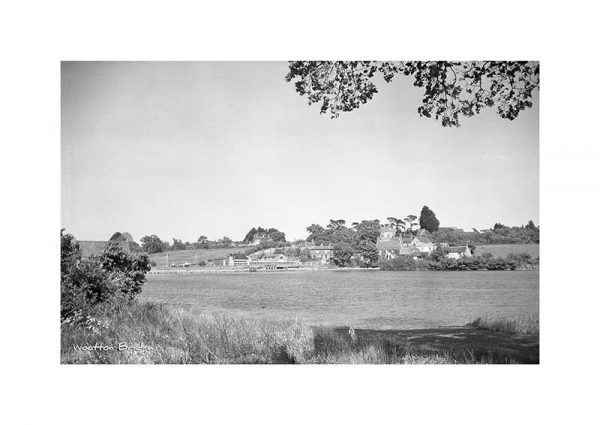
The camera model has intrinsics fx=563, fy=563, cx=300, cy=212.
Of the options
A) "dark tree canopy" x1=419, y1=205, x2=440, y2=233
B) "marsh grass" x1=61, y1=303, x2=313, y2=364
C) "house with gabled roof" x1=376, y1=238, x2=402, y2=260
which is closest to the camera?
"marsh grass" x1=61, y1=303, x2=313, y2=364

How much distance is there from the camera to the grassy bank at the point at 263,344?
18.1 ft

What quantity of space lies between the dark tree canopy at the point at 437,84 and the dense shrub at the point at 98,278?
248 centimetres

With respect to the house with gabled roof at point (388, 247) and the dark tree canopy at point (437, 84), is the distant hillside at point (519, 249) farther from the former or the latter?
the dark tree canopy at point (437, 84)

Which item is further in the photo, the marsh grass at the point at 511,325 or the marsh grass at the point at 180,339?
the marsh grass at the point at 511,325

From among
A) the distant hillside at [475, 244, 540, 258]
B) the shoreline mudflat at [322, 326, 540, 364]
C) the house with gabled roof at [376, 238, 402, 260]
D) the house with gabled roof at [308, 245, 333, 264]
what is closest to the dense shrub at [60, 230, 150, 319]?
the house with gabled roof at [308, 245, 333, 264]

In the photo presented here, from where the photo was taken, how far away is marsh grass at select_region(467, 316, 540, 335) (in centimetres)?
566

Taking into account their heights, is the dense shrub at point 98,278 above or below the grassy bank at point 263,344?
above

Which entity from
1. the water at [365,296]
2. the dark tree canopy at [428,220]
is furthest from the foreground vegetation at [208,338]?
the dark tree canopy at [428,220]

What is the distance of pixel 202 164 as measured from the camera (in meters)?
5.76

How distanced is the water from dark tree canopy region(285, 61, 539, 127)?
1672mm

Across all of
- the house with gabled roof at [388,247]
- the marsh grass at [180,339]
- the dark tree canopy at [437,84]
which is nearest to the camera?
the marsh grass at [180,339]

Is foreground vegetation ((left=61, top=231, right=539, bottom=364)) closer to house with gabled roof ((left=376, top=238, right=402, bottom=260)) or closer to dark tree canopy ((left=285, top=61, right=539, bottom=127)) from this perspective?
house with gabled roof ((left=376, top=238, right=402, bottom=260))

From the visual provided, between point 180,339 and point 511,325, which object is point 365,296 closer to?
point 511,325

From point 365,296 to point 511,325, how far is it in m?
1.49
